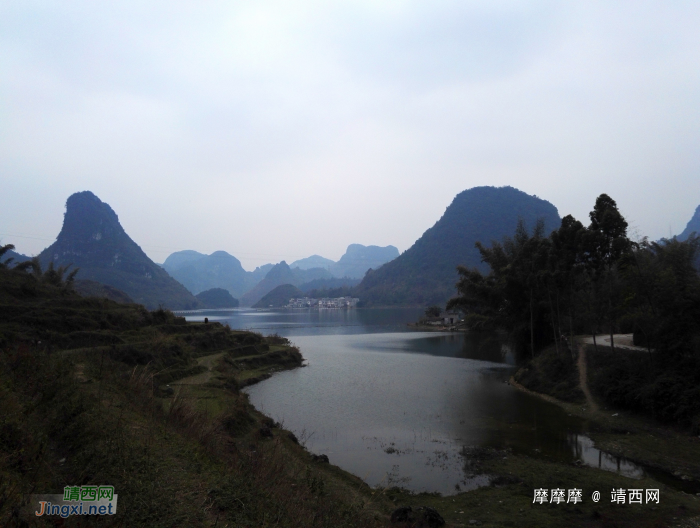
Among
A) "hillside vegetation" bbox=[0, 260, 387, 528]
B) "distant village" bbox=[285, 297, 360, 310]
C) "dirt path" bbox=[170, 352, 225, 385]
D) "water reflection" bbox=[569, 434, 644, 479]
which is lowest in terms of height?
"distant village" bbox=[285, 297, 360, 310]

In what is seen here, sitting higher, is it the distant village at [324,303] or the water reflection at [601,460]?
the water reflection at [601,460]

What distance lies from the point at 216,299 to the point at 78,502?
195276 mm

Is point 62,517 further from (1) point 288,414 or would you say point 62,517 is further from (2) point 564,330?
(2) point 564,330

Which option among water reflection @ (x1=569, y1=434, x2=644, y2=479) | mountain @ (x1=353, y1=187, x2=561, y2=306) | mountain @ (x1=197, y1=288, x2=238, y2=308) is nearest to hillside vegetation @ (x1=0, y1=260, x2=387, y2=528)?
water reflection @ (x1=569, y1=434, x2=644, y2=479)

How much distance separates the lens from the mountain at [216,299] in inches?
7286

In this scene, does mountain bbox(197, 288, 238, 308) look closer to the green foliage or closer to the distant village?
the distant village

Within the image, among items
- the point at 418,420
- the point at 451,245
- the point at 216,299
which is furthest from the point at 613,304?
the point at 216,299

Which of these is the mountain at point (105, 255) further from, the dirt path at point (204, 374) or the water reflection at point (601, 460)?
the water reflection at point (601, 460)

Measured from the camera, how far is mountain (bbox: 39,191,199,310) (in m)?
125

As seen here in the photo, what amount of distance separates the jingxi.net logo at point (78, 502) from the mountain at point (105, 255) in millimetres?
124129

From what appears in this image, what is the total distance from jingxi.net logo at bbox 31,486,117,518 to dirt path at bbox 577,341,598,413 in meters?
18.5

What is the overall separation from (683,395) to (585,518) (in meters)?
9.15

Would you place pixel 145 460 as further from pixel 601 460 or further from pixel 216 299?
pixel 216 299

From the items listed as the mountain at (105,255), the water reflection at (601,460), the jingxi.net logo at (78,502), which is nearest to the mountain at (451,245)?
the mountain at (105,255)
